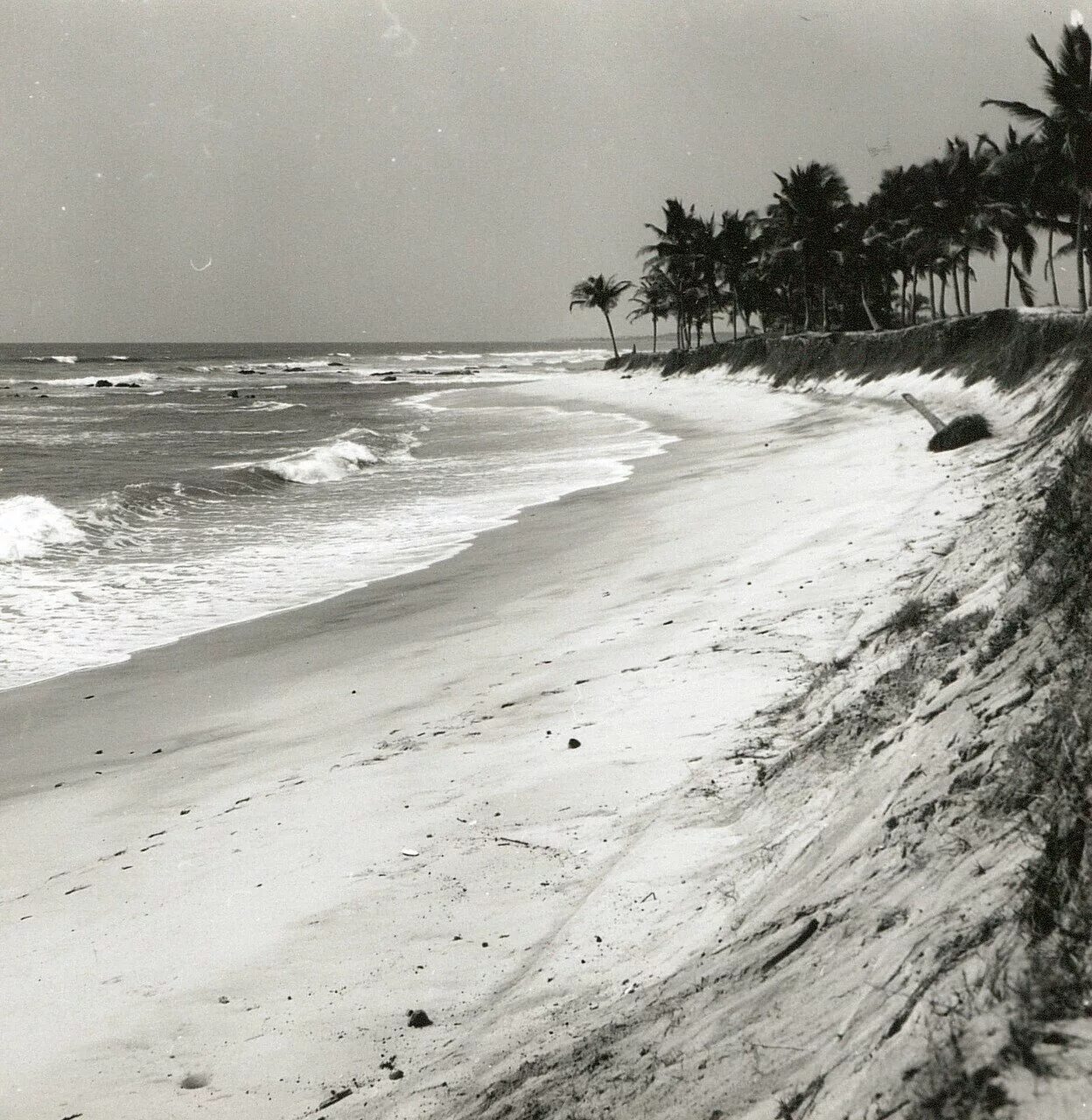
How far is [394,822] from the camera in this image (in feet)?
15.1

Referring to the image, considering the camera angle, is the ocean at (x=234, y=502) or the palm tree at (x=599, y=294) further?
the palm tree at (x=599, y=294)

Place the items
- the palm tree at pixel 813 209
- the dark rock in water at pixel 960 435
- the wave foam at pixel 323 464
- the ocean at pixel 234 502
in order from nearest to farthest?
the ocean at pixel 234 502 → the dark rock in water at pixel 960 435 → the wave foam at pixel 323 464 → the palm tree at pixel 813 209

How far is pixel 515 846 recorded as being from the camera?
416 centimetres

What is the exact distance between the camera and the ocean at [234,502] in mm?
10273

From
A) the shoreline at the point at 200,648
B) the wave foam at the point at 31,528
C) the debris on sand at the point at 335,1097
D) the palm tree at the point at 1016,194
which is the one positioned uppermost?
→ the palm tree at the point at 1016,194

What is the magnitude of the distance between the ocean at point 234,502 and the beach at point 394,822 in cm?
147

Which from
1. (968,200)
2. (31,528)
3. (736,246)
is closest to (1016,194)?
(968,200)

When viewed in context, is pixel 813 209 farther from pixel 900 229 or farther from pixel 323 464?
pixel 323 464

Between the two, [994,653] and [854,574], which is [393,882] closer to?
[994,653]

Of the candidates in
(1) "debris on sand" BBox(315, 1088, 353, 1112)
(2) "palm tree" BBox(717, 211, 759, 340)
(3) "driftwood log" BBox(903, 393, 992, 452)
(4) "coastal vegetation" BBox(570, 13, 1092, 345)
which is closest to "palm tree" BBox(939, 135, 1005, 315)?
(4) "coastal vegetation" BBox(570, 13, 1092, 345)

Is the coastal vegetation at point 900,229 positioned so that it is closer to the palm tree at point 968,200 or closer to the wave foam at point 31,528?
the palm tree at point 968,200

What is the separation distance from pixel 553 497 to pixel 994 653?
12.7 m

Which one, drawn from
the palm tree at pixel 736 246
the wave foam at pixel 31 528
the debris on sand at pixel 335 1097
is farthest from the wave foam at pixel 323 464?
the palm tree at pixel 736 246

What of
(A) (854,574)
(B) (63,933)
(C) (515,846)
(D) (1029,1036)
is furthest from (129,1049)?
(A) (854,574)
